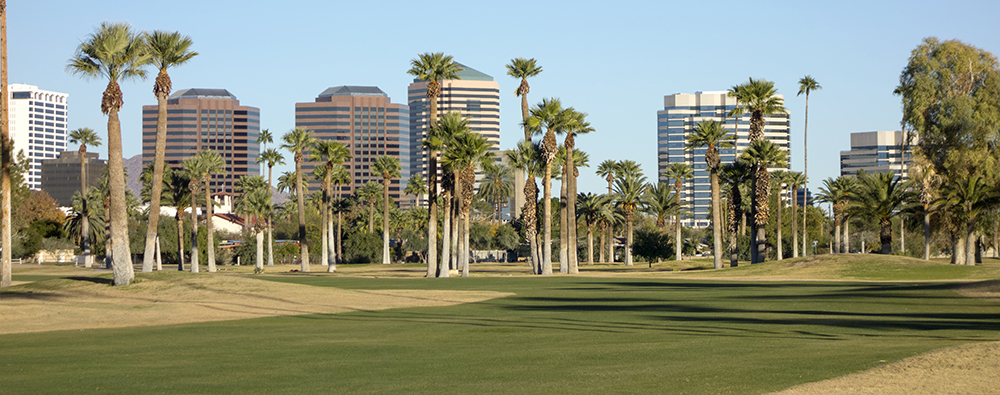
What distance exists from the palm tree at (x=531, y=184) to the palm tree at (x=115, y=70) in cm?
3250

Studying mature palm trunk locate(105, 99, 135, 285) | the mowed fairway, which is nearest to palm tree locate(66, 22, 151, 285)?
mature palm trunk locate(105, 99, 135, 285)

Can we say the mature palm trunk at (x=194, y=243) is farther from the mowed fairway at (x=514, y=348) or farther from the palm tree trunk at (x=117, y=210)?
the mowed fairway at (x=514, y=348)

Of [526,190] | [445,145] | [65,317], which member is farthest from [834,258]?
[65,317]

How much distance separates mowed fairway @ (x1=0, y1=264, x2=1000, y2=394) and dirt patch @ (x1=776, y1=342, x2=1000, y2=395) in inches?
19.0

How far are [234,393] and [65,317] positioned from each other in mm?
18135

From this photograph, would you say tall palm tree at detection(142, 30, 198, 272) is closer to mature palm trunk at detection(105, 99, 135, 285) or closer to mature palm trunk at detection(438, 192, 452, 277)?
mature palm trunk at detection(105, 99, 135, 285)

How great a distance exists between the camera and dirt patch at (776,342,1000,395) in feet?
34.9

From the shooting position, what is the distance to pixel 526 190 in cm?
6356

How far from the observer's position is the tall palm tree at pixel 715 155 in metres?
63.8

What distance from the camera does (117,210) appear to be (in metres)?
35.2

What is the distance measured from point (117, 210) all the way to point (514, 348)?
25.3m

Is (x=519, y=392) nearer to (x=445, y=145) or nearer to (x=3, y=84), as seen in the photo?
(x=3, y=84)

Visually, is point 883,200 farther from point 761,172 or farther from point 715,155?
point 715,155

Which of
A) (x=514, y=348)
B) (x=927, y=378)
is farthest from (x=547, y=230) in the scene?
(x=927, y=378)
